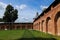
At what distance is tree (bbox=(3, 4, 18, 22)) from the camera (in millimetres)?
71125

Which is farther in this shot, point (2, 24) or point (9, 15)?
point (9, 15)

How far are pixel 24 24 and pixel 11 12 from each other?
15.2 meters

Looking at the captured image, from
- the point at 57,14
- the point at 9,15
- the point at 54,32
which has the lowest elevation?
the point at 54,32

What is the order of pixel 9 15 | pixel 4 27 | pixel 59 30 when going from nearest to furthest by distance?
pixel 59 30 → pixel 4 27 → pixel 9 15

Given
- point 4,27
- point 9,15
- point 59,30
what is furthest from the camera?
point 9,15

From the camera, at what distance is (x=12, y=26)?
61.1m

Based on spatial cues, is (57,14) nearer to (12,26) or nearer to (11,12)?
(12,26)

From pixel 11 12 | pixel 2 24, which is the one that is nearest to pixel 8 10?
pixel 11 12

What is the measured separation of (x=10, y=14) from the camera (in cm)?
7194

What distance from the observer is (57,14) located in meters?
17.5

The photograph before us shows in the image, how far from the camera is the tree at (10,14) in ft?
233

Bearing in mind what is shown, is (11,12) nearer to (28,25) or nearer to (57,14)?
(28,25)

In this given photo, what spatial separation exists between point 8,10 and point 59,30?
2323 inches

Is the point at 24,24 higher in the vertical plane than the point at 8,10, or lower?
lower
